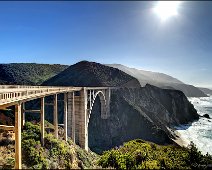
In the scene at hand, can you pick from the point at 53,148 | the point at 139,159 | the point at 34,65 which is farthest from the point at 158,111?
the point at 34,65

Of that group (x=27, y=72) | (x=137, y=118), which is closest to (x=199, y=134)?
(x=137, y=118)

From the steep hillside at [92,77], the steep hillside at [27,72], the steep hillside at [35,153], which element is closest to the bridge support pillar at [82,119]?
the steep hillside at [35,153]

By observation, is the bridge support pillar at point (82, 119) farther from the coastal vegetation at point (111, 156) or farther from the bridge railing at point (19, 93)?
the bridge railing at point (19, 93)

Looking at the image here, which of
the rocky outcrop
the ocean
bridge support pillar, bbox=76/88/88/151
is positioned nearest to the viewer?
bridge support pillar, bbox=76/88/88/151

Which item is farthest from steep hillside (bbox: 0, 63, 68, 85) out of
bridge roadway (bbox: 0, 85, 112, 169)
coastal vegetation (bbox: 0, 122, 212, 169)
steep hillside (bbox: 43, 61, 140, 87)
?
coastal vegetation (bbox: 0, 122, 212, 169)

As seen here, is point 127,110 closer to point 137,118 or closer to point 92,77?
point 137,118

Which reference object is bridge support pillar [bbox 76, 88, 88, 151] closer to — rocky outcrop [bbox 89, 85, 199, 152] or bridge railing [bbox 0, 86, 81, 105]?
rocky outcrop [bbox 89, 85, 199, 152]

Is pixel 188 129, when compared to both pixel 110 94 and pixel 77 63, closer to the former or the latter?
pixel 110 94
